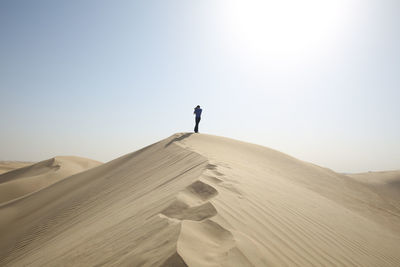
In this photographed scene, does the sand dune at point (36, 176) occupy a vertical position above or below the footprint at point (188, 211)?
below

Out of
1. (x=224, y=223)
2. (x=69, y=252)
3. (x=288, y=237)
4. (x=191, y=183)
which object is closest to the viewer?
(x=224, y=223)

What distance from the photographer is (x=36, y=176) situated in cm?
1839

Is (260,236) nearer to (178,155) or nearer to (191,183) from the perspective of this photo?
(191,183)

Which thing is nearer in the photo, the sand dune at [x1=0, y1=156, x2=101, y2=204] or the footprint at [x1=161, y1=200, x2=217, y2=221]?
the footprint at [x1=161, y1=200, x2=217, y2=221]

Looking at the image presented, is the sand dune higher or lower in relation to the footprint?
lower

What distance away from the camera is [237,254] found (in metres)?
1.74

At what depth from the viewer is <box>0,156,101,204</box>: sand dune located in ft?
50.8

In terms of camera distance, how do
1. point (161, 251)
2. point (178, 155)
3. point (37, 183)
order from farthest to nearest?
point (37, 183), point (178, 155), point (161, 251)

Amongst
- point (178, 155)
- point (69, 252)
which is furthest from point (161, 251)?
point (178, 155)

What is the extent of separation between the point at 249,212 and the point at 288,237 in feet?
1.71

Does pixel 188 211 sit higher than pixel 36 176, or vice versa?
pixel 188 211

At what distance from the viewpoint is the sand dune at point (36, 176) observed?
15491mm

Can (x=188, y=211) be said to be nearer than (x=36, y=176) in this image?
Yes

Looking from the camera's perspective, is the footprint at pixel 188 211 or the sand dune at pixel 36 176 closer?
the footprint at pixel 188 211
